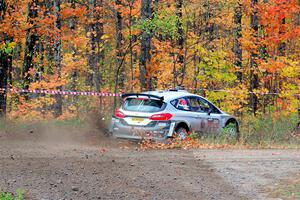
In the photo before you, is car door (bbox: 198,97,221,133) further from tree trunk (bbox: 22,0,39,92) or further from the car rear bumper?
tree trunk (bbox: 22,0,39,92)

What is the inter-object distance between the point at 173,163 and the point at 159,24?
965 centimetres

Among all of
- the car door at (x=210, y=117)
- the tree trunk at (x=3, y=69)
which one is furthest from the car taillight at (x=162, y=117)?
the tree trunk at (x=3, y=69)

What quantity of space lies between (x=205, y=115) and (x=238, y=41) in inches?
378

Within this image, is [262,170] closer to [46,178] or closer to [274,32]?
[46,178]

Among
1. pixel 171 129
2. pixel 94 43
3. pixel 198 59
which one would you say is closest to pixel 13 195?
pixel 171 129

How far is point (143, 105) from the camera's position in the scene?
1526 centimetres

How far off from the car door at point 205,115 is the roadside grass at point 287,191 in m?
6.35

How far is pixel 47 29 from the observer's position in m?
21.9

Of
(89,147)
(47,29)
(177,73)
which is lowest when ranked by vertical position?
(89,147)

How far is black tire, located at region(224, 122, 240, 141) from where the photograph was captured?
54.1 ft

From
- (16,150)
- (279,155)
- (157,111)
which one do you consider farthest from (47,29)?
(279,155)

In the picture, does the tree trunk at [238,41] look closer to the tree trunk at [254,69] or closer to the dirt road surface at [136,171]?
the tree trunk at [254,69]

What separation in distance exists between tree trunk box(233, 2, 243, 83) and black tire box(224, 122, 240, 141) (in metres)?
7.60

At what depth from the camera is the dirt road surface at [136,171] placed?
28.7 feet
